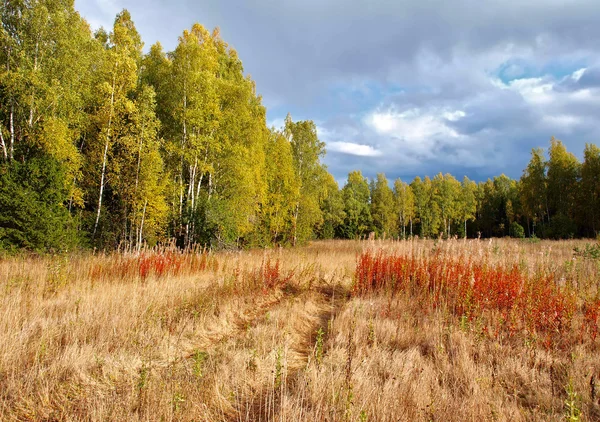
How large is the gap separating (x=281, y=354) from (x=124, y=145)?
12.8 meters

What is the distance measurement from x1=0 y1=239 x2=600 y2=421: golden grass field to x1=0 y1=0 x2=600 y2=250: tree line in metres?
3.74

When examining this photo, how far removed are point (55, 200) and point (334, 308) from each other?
10708 millimetres

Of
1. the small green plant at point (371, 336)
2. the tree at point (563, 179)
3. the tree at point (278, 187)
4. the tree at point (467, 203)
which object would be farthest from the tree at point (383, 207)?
the small green plant at point (371, 336)

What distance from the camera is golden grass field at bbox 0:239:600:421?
2.49 metres

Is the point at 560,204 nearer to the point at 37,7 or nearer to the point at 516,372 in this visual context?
the point at 516,372

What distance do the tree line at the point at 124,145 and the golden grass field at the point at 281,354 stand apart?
3.74 m

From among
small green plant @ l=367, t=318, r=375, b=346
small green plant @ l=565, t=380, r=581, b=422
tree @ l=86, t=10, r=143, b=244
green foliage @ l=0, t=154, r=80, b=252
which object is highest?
tree @ l=86, t=10, r=143, b=244

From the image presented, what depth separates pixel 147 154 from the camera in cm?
1284

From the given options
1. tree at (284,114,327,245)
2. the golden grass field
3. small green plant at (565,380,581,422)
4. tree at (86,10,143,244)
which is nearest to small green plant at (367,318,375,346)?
the golden grass field

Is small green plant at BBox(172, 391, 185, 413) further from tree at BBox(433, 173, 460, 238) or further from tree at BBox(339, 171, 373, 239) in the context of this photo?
tree at BBox(433, 173, 460, 238)

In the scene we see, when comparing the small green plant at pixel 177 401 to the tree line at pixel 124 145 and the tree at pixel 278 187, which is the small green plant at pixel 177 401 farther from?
the tree at pixel 278 187

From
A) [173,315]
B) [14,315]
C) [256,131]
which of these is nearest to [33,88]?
[256,131]

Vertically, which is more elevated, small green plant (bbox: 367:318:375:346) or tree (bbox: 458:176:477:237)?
tree (bbox: 458:176:477:237)

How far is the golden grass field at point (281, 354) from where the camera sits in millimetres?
2492
